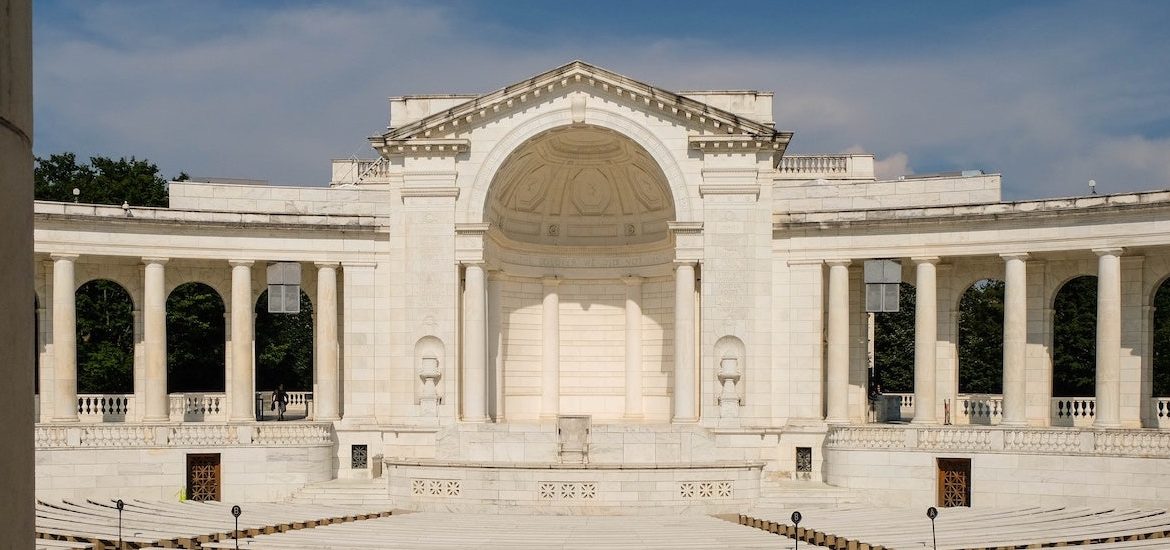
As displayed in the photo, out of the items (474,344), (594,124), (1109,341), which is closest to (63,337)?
(474,344)

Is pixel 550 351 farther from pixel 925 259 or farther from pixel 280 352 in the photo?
pixel 280 352

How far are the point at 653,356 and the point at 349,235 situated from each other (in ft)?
56.1

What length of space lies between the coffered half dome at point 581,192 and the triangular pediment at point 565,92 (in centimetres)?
187

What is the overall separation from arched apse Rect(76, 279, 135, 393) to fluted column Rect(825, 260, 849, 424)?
41824 millimetres

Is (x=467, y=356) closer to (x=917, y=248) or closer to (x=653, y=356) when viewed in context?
(x=653, y=356)

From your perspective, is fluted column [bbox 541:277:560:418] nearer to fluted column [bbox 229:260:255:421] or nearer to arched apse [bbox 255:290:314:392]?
fluted column [bbox 229:260:255:421]

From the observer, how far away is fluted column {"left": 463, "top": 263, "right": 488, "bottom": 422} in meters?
53.0

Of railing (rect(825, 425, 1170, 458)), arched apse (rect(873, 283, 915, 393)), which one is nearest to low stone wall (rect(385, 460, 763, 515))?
railing (rect(825, 425, 1170, 458))

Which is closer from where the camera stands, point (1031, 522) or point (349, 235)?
point (1031, 522)

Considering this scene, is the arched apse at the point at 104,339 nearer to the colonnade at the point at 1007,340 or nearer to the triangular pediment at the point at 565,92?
the triangular pediment at the point at 565,92

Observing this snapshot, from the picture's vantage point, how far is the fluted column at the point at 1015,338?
49.2 m

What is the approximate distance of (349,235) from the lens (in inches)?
2140

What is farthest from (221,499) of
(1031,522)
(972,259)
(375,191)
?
(972,259)

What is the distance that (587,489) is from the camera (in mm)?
40938
